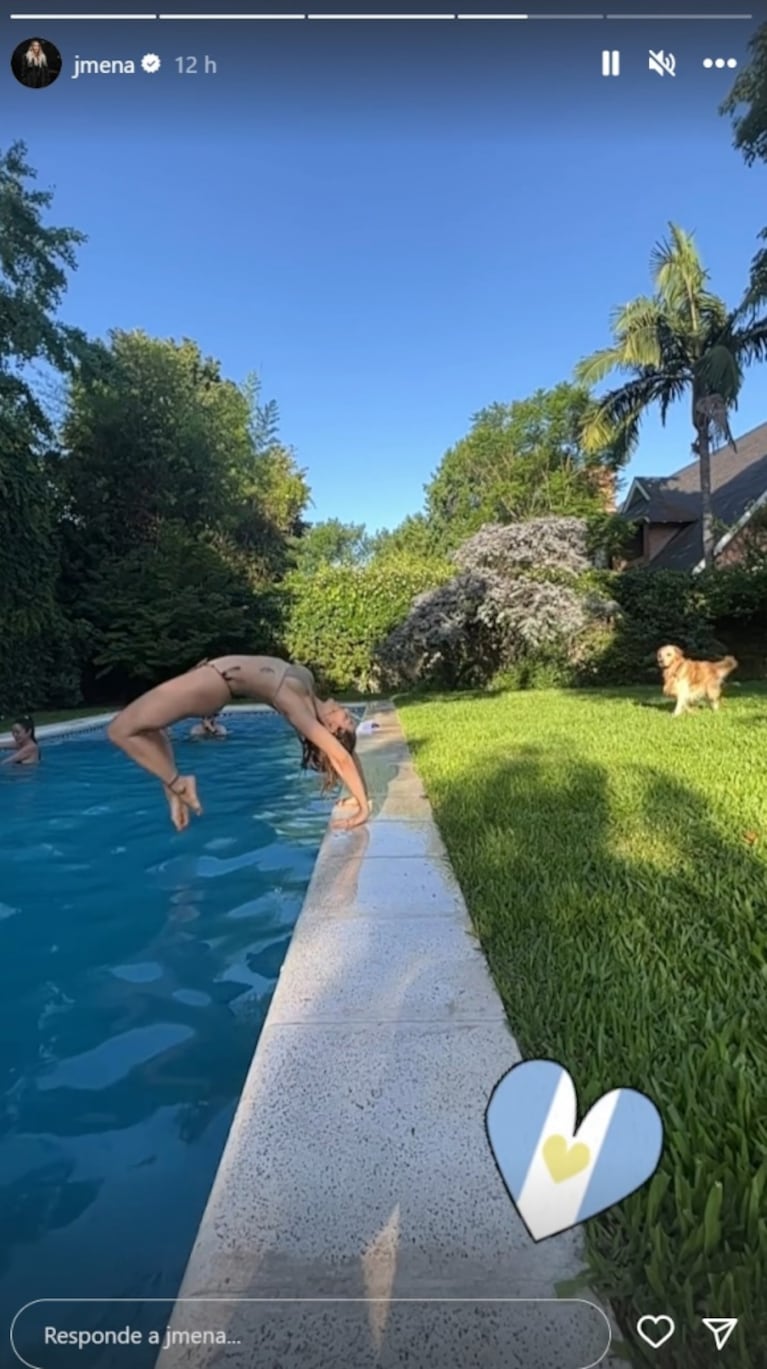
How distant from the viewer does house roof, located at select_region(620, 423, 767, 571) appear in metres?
2.39

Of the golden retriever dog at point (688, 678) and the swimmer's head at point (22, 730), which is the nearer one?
the swimmer's head at point (22, 730)

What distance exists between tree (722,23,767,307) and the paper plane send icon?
1.66 m

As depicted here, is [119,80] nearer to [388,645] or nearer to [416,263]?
[416,263]

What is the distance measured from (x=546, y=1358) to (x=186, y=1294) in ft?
1.38

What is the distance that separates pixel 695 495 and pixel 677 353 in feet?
3.32

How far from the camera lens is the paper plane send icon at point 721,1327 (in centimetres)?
77

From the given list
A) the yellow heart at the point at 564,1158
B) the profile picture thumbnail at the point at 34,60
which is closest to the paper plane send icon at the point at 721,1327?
the yellow heart at the point at 564,1158

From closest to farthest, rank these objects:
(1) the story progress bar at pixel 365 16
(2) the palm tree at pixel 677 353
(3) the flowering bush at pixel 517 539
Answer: (1) the story progress bar at pixel 365 16
(2) the palm tree at pixel 677 353
(3) the flowering bush at pixel 517 539

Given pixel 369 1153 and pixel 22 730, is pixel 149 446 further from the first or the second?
pixel 22 730

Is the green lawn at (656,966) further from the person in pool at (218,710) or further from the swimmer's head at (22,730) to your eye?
the swimmer's head at (22,730)

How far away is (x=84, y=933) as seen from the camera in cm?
275

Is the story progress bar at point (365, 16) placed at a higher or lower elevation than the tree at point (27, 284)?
higher

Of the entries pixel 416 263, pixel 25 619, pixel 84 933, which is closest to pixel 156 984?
pixel 84 933

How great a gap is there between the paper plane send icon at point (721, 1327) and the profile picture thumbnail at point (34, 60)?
1.87m
